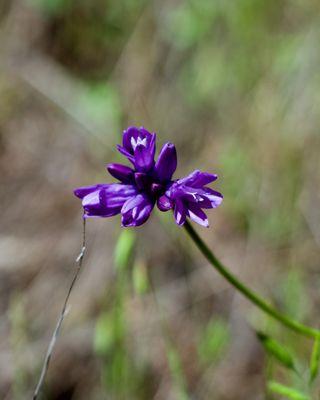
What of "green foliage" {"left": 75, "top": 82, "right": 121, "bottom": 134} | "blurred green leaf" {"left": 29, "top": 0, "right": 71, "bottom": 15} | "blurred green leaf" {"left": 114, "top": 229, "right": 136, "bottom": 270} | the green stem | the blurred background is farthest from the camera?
"blurred green leaf" {"left": 29, "top": 0, "right": 71, "bottom": 15}

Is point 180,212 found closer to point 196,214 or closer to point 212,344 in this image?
point 196,214

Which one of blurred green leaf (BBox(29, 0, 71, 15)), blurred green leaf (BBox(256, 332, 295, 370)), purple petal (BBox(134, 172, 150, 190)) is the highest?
blurred green leaf (BBox(29, 0, 71, 15))

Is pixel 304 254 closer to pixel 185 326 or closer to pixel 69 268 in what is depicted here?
pixel 185 326

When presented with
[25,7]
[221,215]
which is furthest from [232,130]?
[25,7]

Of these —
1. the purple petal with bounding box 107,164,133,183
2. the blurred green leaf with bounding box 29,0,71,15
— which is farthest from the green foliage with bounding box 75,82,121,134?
the purple petal with bounding box 107,164,133,183

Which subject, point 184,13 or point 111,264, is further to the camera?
point 184,13

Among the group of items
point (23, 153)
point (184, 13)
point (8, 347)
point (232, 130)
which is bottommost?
point (8, 347)

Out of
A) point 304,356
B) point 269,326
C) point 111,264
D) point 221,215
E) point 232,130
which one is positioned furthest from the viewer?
point 232,130

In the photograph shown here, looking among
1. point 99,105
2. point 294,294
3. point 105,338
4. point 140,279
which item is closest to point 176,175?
point 99,105

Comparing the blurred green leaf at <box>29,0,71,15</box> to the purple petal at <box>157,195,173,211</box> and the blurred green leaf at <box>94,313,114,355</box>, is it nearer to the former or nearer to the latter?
the blurred green leaf at <box>94,313,114,355</box>
